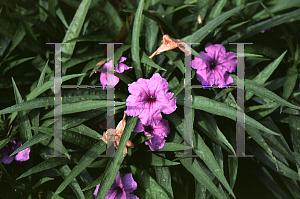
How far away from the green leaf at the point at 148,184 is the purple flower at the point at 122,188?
42 mm

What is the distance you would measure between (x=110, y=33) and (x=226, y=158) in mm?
801

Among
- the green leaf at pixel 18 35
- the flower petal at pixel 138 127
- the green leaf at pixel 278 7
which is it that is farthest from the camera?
the green leaf at pixel 278 7

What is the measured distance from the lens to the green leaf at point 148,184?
3.12ft

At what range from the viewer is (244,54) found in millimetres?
1077

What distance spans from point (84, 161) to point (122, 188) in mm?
176

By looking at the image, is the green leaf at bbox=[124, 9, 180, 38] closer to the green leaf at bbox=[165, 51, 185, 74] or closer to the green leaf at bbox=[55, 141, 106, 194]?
the green leaf at bbox=[165, 51, 185, 74]

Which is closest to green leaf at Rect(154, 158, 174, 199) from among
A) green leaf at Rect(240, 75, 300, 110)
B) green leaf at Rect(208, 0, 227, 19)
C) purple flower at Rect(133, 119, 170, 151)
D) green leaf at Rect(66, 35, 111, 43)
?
purple flower at Rect(133, 119, 170, 151)

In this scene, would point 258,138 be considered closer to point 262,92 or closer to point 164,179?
point 262,92

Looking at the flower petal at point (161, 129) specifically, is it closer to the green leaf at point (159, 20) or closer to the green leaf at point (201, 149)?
the green leaf at point (201, 149)

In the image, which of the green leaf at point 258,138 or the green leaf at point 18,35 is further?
the green leaf at point 18,35

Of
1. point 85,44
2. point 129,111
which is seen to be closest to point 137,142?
point 129,111

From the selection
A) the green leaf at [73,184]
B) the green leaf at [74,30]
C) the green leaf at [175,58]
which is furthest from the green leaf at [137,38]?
the green leaf at [73,184]

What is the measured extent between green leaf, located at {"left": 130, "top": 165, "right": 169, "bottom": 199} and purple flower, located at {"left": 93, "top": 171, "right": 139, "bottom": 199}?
0.04 m

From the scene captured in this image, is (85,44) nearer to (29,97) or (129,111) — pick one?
(29,97)
